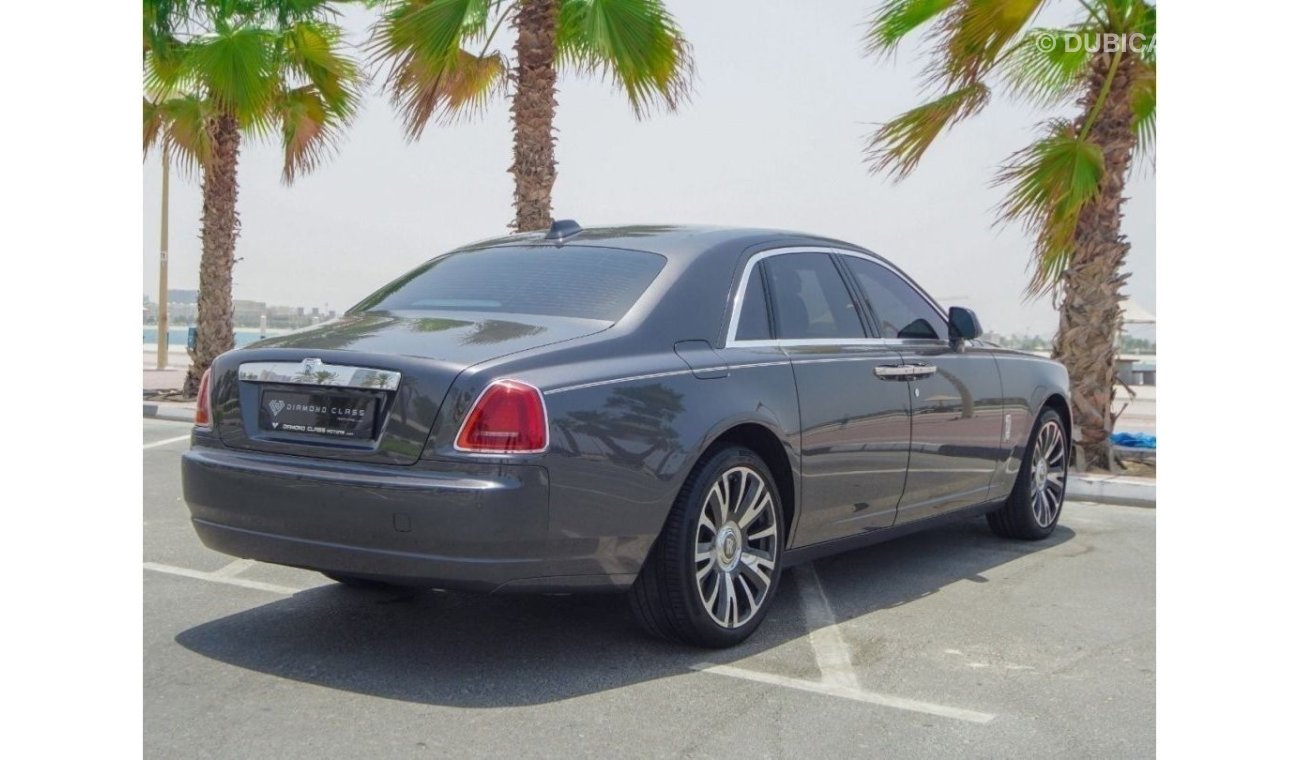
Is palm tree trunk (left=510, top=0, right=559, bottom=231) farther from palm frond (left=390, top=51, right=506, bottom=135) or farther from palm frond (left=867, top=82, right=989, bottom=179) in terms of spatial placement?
palm frond (left=867, top=82, right=989, bottom=179)

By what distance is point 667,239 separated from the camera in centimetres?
518

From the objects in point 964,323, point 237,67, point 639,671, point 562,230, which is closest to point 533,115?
point 237,67

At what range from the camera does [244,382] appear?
4.54 m

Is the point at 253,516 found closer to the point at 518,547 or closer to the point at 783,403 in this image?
the point at 518,547

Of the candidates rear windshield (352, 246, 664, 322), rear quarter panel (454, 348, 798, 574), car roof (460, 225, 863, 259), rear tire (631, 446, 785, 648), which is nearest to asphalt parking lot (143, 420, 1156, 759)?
rear tire (631, 446, 785, 648)

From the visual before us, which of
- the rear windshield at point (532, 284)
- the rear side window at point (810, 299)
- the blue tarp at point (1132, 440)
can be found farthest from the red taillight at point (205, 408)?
the blue tarp at point (1132, 440)

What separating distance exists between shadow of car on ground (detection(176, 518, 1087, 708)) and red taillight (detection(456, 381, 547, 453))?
772 millimetres

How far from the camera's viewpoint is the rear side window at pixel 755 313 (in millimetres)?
5035

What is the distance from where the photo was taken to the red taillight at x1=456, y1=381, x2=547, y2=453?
405cm

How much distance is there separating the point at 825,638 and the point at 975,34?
21.3 ft

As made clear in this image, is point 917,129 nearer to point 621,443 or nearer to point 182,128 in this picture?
point 621,443

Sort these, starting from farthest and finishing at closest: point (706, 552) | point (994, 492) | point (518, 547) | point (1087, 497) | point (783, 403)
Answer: point (1087, 497) < point (994, 492) < point (783, 403) < point (706, 552) < point (518, 547)

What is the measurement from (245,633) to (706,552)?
168cm
